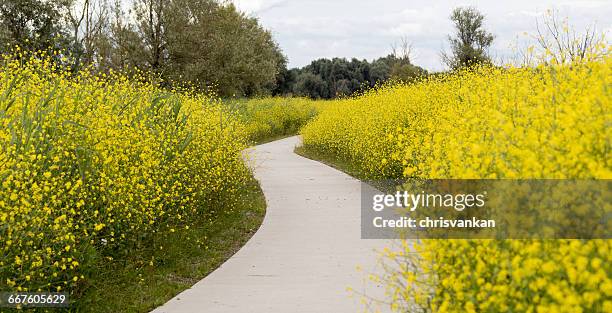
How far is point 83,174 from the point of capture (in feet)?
22.0

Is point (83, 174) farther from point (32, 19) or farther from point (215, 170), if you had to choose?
point (32, 19)

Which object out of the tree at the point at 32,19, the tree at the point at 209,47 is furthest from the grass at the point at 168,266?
the tree at the point at 32,19

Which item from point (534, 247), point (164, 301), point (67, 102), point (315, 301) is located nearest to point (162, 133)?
point (67, 102)

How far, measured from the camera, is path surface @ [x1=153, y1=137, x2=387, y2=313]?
5.93 meters

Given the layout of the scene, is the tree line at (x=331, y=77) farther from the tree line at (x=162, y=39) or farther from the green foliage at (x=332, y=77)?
the tree line at (x=162, y=39)

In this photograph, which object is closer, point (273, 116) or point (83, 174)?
point (83, 174)

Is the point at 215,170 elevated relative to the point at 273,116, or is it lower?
lower

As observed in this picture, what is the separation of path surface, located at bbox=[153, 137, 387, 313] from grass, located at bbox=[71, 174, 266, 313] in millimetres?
287

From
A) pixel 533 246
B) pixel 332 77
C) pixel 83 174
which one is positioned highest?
pixel 332 77

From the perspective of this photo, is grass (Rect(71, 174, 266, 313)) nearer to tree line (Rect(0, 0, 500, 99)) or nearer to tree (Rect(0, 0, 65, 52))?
tree line (Rect(0, 0, 500, 99))

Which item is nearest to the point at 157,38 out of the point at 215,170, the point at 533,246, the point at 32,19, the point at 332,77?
the point at 32,19

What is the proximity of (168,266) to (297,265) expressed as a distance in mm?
1570

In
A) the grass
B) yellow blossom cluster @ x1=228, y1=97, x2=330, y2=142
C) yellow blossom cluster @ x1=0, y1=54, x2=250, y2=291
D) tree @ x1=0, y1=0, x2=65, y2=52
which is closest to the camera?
yellow blossom cluster @ x1=0, y1=54, x2=250, y2=291

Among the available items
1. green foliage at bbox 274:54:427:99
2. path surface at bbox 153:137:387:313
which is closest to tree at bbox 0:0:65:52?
path surface at bbox 153:137:387:313
